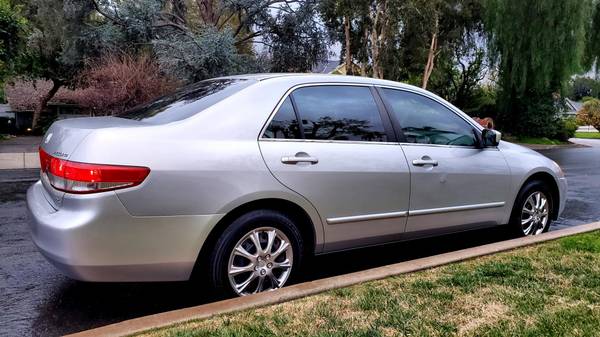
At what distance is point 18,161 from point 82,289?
8607 millimetres

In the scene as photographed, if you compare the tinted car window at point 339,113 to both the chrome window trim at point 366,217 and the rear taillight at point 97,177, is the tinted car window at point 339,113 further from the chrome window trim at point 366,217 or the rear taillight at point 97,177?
the rear taillight at point 97,177

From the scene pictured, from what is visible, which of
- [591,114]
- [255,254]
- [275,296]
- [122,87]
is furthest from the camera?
[591,114]

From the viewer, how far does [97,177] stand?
3.11 metres

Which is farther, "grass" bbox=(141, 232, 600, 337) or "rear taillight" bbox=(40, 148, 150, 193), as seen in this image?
"rear taillight" bbox=(40, 148, 150, 193)

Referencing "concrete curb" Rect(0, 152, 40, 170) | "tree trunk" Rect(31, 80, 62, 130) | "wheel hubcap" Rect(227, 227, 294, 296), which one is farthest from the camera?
"tree trunk" Rect(31, 80, 62, 130)

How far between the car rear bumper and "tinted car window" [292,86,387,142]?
43.9 inches

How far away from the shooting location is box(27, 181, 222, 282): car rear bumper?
10.1ft

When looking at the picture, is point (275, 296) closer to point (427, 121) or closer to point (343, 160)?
point (343, 160)

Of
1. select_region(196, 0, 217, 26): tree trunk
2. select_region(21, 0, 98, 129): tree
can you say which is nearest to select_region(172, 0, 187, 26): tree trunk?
select_region(196, 0, 217, 26): tree trunk

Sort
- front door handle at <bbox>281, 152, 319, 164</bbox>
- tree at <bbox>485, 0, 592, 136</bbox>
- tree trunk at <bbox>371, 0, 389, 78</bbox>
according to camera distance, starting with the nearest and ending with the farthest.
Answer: front door handle at <bbox>281, 152, 319, 164</bbox> → tree trunk at <bbox>371, 0, 389, 78</bbox> → tree at <bbox>485, 0, 592, 136</bbox>

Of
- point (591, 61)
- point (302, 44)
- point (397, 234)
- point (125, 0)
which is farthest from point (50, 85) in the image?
point (591, 61)

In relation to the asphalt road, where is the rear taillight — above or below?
above

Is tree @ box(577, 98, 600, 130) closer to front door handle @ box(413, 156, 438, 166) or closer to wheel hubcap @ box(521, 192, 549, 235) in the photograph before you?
wheel hubcap @ box(521, 192, 549, 235)

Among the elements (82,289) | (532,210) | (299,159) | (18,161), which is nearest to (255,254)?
(299,159)
